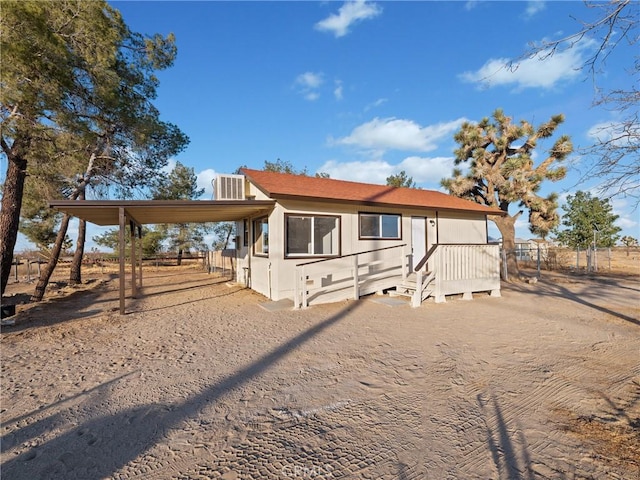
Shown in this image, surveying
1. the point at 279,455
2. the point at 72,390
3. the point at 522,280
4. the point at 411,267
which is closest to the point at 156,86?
the point at 72,390

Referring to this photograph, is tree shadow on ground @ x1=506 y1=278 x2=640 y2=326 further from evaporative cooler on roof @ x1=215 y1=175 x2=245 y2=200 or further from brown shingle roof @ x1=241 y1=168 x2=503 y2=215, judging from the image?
evaporative cooler on roof @ x1=215 y1=175 x2=245 y2=200

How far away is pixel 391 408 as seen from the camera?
10.5ft

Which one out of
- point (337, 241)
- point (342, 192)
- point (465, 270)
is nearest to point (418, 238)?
point (465, 270)

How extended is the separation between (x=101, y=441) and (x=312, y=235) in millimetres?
7079

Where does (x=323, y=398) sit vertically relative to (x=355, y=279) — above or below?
below

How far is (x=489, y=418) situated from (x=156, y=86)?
11620 mm

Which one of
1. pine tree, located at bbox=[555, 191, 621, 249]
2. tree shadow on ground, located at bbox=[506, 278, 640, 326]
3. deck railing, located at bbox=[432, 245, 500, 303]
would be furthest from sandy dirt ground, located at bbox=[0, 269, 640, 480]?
pine tree, located at bbox=[555, 191, 621, 249]

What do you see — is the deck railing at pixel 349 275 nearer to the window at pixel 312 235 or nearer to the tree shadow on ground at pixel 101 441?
the window at pixel 312 235

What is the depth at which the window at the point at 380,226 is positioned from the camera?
1018cm

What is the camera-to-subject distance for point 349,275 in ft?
31.4

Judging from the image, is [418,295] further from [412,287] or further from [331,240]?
[331,240]

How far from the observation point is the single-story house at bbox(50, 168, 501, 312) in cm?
859

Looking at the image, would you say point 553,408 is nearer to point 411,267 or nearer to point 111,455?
point 111,455

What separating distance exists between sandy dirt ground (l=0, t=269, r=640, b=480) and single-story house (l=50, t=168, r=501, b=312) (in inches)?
80.3
